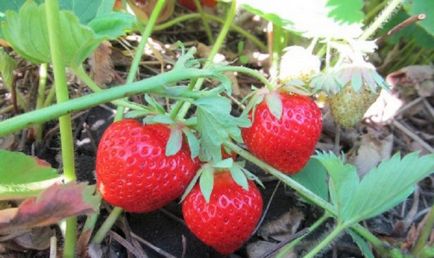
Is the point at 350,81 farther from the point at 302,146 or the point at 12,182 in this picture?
the point at 12,182

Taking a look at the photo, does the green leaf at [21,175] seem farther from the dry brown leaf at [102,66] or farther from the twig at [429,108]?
the twig at [429,108]

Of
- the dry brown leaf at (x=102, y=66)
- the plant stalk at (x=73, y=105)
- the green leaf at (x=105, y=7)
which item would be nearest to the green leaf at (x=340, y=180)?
the plant stalk at (x=73, y=105)

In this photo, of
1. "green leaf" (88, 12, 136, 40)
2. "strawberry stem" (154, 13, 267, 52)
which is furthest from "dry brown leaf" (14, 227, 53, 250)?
"strawberry stem" (154, 13, 267, 52)

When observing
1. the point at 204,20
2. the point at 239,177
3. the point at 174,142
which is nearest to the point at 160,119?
the point at 174,142

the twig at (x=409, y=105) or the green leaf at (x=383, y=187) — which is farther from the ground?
the green leaf at (x=383, y=187)

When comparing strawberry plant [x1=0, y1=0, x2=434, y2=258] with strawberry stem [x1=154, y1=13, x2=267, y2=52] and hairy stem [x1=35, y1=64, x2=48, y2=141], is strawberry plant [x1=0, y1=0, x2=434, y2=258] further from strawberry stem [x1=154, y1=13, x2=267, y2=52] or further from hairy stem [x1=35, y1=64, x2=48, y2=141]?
strawberry stem [x1=154, y1=13, x2=267, y2=52]

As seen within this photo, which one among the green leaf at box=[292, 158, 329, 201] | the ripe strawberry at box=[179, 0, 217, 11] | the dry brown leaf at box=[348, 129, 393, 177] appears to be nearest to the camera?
the green leaf at box=[292, 158, 329, 201]

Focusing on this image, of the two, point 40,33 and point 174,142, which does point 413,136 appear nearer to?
point 174,142
